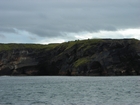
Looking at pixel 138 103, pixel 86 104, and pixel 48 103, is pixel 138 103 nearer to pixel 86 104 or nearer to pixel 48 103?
pixel 86 104

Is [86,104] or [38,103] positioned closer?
[86,104]

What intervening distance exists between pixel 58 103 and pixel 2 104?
936cm

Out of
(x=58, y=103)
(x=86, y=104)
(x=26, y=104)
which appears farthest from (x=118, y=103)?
(x=26, y=104)

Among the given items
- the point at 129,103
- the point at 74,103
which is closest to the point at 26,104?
the point at 74,103

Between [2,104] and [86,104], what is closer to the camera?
[86,104]

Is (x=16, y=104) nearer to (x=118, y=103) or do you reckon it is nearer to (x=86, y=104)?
(x=86, y=104)

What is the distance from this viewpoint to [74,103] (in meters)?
56.2

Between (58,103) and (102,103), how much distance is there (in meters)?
7.30

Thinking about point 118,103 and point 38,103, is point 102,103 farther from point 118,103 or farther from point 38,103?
point 38,103

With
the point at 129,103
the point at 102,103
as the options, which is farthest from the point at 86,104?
the point at 129,103

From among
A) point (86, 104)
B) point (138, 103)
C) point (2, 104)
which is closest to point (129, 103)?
point (138, 103)

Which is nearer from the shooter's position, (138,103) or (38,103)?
(138,103)

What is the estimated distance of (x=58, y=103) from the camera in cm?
5706

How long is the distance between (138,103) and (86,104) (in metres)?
8.02
